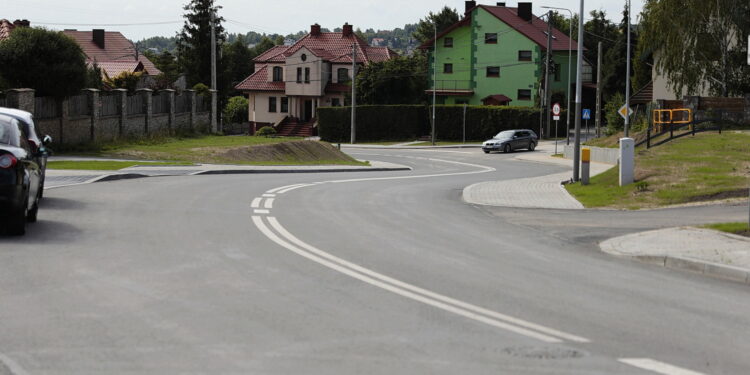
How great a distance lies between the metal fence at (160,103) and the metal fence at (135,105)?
4.40 ft

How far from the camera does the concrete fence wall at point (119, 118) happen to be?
33500 millimetres

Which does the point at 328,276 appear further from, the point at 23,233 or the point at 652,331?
the point at 23,233

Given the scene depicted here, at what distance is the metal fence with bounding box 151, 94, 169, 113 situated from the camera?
4559 cm

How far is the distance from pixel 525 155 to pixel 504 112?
49.3 feet

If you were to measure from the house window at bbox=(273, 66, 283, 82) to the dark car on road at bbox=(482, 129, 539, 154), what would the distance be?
31911 millimetres

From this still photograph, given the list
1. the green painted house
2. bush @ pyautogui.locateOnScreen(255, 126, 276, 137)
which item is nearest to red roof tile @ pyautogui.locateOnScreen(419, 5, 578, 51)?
the green painted house

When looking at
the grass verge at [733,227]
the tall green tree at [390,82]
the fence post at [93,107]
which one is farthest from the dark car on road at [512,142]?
the grass verge at [733,227]

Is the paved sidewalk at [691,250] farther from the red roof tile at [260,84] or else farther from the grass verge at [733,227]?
the red roof tile at [260,84]

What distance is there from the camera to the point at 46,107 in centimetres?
3375

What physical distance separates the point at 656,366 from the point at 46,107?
30.7 meters

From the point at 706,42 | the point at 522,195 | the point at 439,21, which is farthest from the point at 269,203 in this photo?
the point at 439,21

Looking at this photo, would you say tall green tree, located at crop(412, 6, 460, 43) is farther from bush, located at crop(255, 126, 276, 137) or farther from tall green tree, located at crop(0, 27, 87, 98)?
tall green tree, located at crop(0, 27, 87, 98)

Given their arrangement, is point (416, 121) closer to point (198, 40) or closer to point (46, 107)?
point (198, 40)

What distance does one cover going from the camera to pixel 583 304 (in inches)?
350
